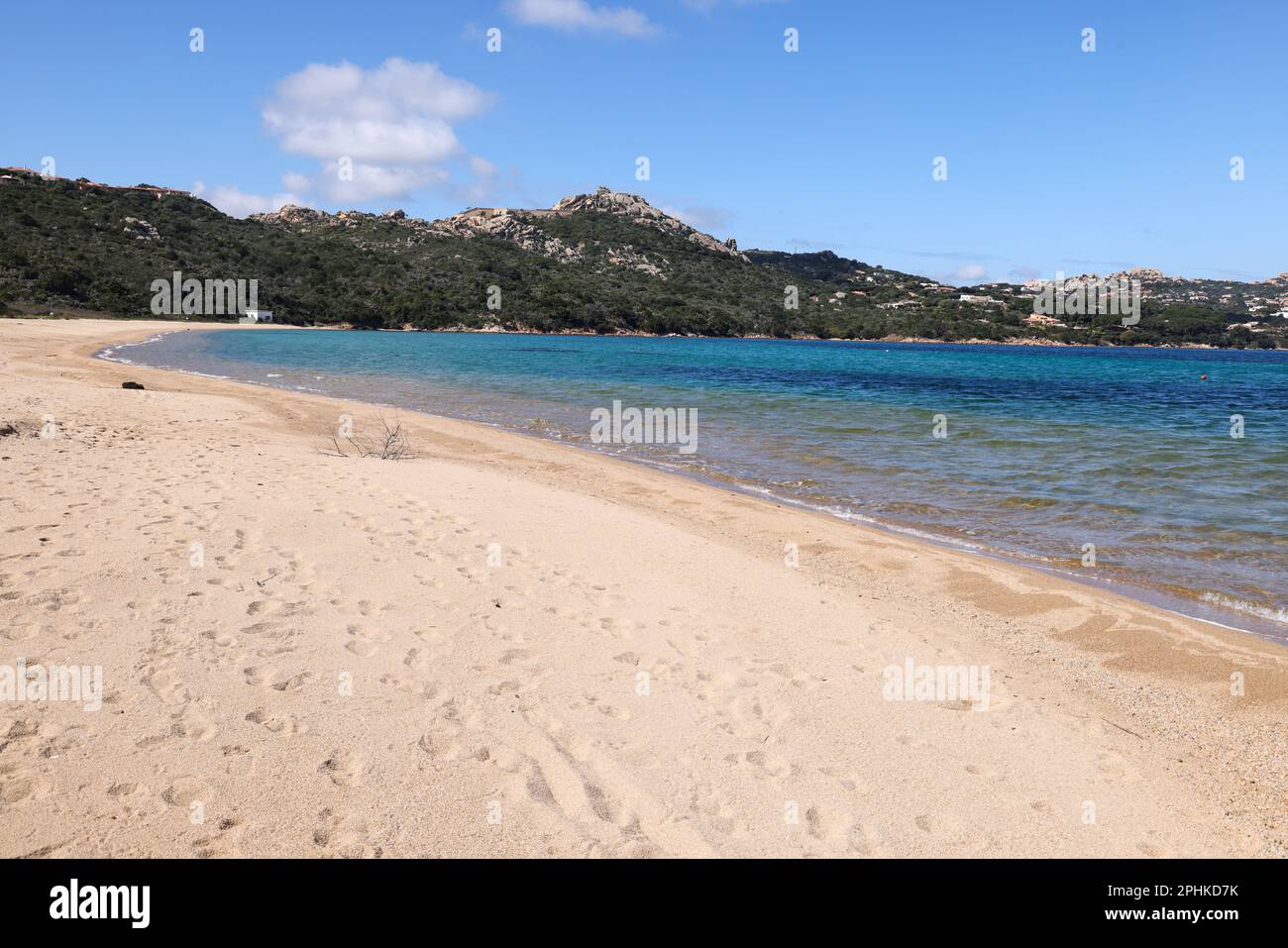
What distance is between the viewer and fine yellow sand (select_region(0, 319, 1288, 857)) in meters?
3.25

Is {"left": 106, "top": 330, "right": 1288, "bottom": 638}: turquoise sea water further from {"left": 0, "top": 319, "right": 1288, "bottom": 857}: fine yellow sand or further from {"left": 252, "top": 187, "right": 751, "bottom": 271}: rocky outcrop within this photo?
{"left": 252, "top": 187, "right": 751, "bottom": 271}: rocky outcrop

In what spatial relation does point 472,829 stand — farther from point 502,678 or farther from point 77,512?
point 77,512

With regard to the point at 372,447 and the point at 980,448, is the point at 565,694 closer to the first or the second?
the point at 372,447

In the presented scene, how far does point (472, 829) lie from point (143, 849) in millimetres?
1280

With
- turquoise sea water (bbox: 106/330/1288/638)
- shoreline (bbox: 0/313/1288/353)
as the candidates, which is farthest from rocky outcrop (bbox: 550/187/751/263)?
turquoise sea water (bbox: 106/330/1288/638)

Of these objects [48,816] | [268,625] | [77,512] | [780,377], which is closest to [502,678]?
[268,625]

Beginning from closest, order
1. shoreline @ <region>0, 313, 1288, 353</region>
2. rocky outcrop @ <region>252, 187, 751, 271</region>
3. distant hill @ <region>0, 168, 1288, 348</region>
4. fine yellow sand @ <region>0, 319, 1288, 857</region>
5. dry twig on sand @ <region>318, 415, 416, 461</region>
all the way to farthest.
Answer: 1. fine yellow sand @ <region>0, 319, 1288, 857</region>
2. dry twig on sand @ <region>318, 415, 416, 461</region>
3. distant hill @ <region>0, 168, 1288, 348</region>
4. shoreline @ <region>0, 313, 1288, 353</region>
5. rocky outcrop @ <region>252, 187, 751, 271</region>

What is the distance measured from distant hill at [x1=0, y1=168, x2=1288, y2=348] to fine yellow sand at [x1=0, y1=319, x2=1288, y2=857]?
58598mm

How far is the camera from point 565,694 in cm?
444

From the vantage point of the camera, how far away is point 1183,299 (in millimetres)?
141875

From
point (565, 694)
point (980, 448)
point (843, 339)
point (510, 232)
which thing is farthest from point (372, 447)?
point (510, 232)

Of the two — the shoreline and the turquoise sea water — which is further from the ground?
the shoreline

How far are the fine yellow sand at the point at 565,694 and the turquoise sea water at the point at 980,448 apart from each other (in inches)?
69.7
